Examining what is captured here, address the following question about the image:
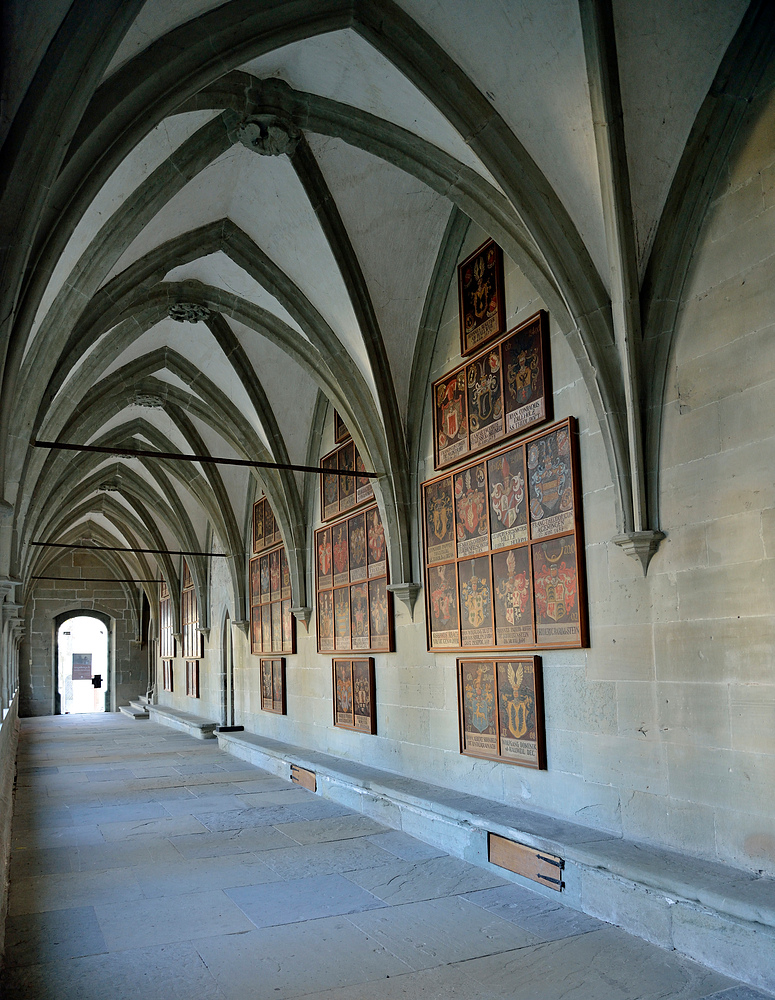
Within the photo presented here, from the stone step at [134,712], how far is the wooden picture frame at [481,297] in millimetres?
18642

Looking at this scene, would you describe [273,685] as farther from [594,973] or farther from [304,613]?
[594,973]

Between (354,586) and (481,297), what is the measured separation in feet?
13.3

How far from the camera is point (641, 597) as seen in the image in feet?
17.6

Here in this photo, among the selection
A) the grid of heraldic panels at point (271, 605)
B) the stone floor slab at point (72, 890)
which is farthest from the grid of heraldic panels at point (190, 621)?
the stone floor slab at point (72, 890)

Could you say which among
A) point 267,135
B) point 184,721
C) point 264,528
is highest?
point 267,135

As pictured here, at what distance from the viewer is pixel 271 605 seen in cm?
1341

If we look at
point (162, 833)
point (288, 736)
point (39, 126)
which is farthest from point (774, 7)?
point (288, 736)

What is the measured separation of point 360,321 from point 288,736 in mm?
6823

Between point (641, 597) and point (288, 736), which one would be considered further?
point (288, 736)

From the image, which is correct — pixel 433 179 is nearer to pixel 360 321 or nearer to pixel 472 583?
pixel 360 321

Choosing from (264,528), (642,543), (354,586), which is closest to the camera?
(642,543)

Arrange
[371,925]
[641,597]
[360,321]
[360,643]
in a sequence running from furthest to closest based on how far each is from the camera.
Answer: [360,643] → [360,321] → [641,597] → [371,925]

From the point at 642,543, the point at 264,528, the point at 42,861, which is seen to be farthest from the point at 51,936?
the point at 264,528

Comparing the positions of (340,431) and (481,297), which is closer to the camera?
(481,297)
